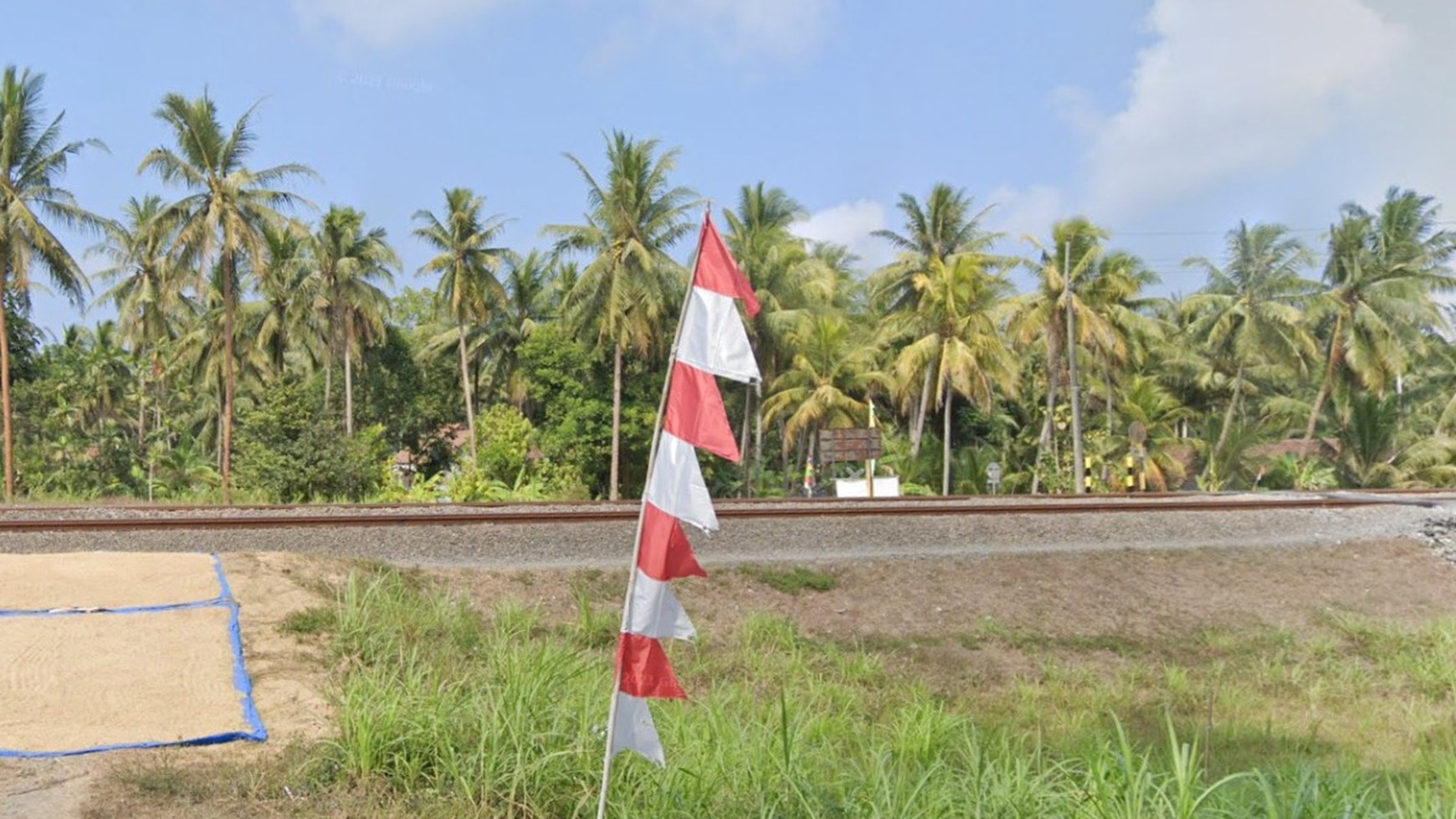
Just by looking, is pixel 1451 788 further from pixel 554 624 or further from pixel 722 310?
pixel 554 624

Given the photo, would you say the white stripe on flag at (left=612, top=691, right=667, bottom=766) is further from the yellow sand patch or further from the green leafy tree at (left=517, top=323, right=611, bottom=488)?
the green leafy tree at (left=517, top=323, right=611, bottom=488)

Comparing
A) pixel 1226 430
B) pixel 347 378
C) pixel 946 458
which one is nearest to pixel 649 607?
pixel 946 458

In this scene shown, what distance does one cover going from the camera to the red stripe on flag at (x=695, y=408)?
3855 mm

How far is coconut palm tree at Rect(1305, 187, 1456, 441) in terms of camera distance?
39812 mm

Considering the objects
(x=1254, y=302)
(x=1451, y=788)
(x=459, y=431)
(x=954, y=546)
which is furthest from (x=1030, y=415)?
(x=1451, y=788)

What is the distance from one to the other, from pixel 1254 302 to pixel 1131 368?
19.1 ft

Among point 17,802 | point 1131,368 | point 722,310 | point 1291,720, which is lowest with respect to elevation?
point 1291,720

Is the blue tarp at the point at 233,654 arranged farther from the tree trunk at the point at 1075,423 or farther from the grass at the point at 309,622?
the tree trunk at the point at 1075,423

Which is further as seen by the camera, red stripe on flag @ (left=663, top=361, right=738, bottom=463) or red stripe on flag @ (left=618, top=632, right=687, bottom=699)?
red stripe on flag @ (left=618, top=632, right=687, bottom=699)

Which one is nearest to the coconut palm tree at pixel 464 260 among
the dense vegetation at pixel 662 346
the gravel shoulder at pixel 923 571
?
the dense vegetation at pixel 662 346

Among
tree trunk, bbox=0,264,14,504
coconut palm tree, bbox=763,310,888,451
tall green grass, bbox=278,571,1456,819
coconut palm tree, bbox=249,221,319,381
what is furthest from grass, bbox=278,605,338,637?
coconut palm tree, bbox=249,221,319,381

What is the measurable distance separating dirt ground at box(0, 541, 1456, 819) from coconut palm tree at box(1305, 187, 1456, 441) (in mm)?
26338

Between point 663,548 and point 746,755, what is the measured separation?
1619 millimetres

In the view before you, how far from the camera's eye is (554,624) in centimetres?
996
